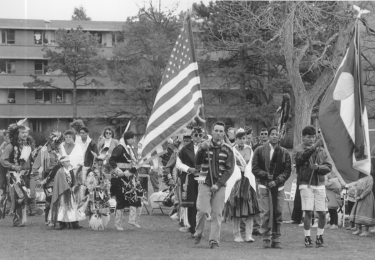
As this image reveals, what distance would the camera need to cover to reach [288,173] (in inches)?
464

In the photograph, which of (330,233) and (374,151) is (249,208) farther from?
(374,151)

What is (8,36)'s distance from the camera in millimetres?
57781

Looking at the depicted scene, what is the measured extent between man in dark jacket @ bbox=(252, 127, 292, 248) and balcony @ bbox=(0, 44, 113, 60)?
45.4 meters

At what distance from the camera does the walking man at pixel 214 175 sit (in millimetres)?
11414

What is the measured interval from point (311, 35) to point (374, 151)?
1520cm

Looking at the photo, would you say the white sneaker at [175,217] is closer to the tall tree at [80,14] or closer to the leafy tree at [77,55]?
the leafy tree at [77,55]

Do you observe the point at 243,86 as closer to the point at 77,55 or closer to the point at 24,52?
the point at 77,55

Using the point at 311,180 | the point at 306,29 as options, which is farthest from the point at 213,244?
the point at 306,29

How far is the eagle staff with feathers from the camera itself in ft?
38.2

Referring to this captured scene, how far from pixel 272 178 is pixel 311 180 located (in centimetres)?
63

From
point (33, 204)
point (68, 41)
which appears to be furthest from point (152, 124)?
point (68, 41)

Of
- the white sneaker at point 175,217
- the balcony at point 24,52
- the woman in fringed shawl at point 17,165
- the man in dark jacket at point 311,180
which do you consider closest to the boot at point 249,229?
the man in dark jacket at point 311,180

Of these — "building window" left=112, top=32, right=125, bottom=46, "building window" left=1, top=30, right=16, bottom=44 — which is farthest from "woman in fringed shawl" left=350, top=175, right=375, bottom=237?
"building window" left=1, top=30, right=16, bottom=44

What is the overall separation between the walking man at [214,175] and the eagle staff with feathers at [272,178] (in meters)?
0.57
